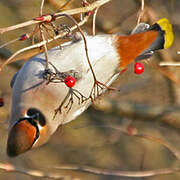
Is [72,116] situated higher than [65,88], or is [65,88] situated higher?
[65,88]

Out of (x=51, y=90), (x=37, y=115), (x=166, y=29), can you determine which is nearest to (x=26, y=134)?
(x=37, y=115)

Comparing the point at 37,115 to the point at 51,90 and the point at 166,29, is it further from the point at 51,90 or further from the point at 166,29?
the point at 166,29

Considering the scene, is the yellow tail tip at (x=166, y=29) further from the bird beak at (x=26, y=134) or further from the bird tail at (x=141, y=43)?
the bird beak at (x=26, y=134)

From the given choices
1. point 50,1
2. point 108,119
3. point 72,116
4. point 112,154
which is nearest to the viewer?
point 72,116

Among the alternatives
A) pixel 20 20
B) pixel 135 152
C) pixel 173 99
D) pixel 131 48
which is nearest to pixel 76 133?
pixel 135 152

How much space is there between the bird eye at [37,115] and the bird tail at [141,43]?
613 millimetres

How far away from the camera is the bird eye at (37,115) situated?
2.04 meters

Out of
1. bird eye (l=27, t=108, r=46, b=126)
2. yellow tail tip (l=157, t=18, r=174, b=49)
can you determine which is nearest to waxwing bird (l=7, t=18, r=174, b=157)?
bird eye (l=27, t=108, r=46, b=126)

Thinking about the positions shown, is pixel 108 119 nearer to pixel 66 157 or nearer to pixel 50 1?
pixel 66 157

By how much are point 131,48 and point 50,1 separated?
85cm

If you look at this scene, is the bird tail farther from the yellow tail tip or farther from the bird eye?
the bird eye

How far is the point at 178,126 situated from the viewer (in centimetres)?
305

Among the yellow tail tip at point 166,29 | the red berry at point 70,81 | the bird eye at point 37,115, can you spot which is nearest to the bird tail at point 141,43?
the yellow tail tip at point 166,29

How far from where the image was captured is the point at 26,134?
1942 millimetres
